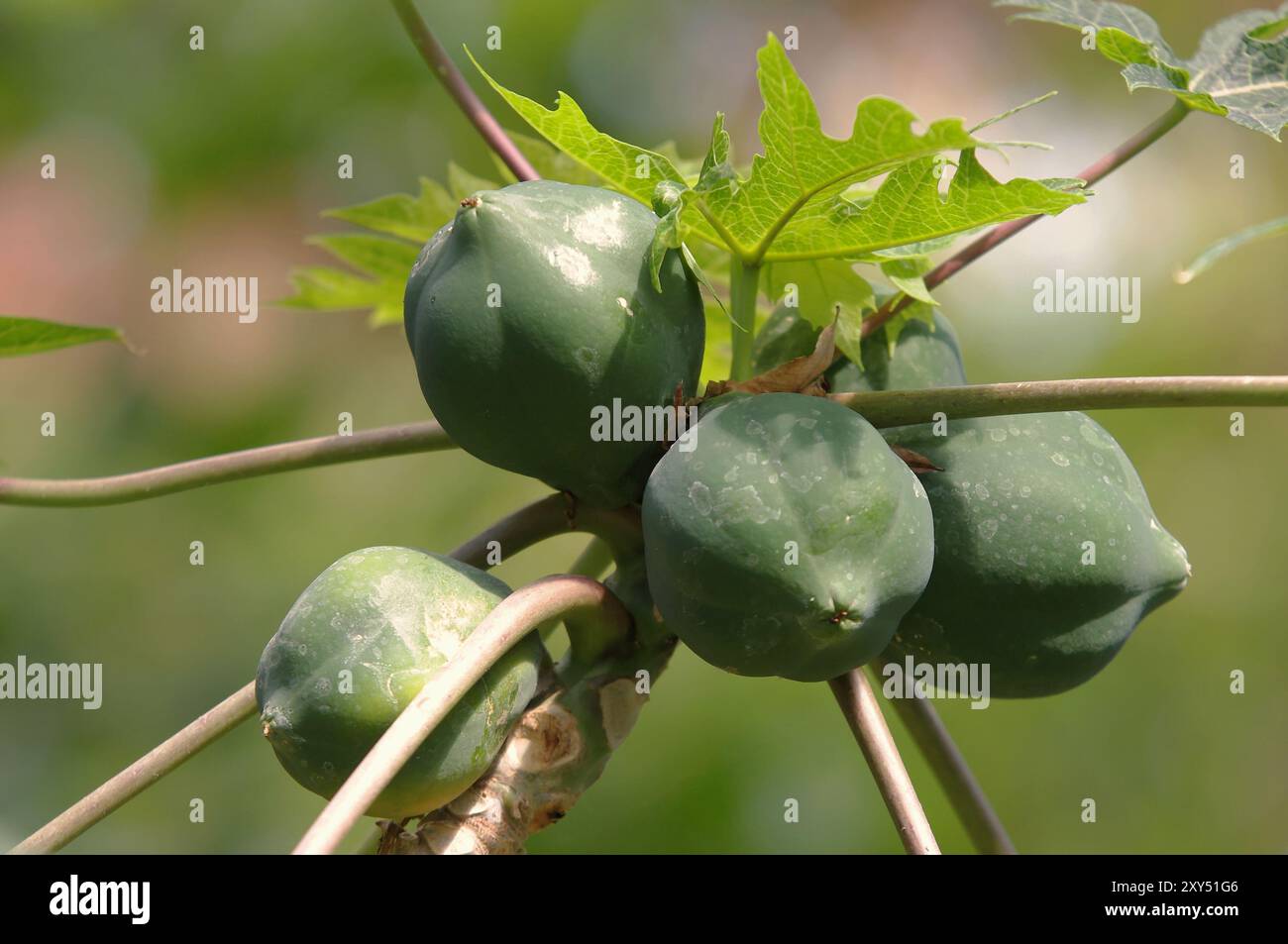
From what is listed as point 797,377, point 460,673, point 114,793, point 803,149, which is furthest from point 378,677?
point 803,149

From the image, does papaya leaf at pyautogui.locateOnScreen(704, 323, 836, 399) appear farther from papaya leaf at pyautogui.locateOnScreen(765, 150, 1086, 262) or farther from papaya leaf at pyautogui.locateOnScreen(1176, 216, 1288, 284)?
papaya leaf at pyautogui.locateOnScreen(1176, 216, 1288, 284)

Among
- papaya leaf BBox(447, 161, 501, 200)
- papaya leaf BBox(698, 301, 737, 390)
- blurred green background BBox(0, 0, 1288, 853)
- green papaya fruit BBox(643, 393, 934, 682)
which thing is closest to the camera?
green papaya fruit BBox(643, 393, 934, 682)

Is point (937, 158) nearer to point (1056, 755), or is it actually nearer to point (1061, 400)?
point (1061, 400)

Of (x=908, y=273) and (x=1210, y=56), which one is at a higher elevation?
(x=1210, y=56)

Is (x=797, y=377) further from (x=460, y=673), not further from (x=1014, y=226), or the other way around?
(x=460, y=673)

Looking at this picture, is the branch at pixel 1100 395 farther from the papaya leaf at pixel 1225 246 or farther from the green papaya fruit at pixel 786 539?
the papaya leaf at pixel 1225 246

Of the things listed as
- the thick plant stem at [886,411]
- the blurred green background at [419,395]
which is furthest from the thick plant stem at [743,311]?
the blurred green background at [419,395]

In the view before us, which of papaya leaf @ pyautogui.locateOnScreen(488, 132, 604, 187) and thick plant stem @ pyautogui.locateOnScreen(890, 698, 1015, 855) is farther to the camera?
papaya leaf @ pyautogui.locateOnScreen(488, 132, 604, 187)

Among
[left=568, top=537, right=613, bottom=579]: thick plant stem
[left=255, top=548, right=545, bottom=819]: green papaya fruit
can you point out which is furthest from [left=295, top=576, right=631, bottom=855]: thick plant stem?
[left=568, top=537, right=613, bottom=579]: thick plant stem
